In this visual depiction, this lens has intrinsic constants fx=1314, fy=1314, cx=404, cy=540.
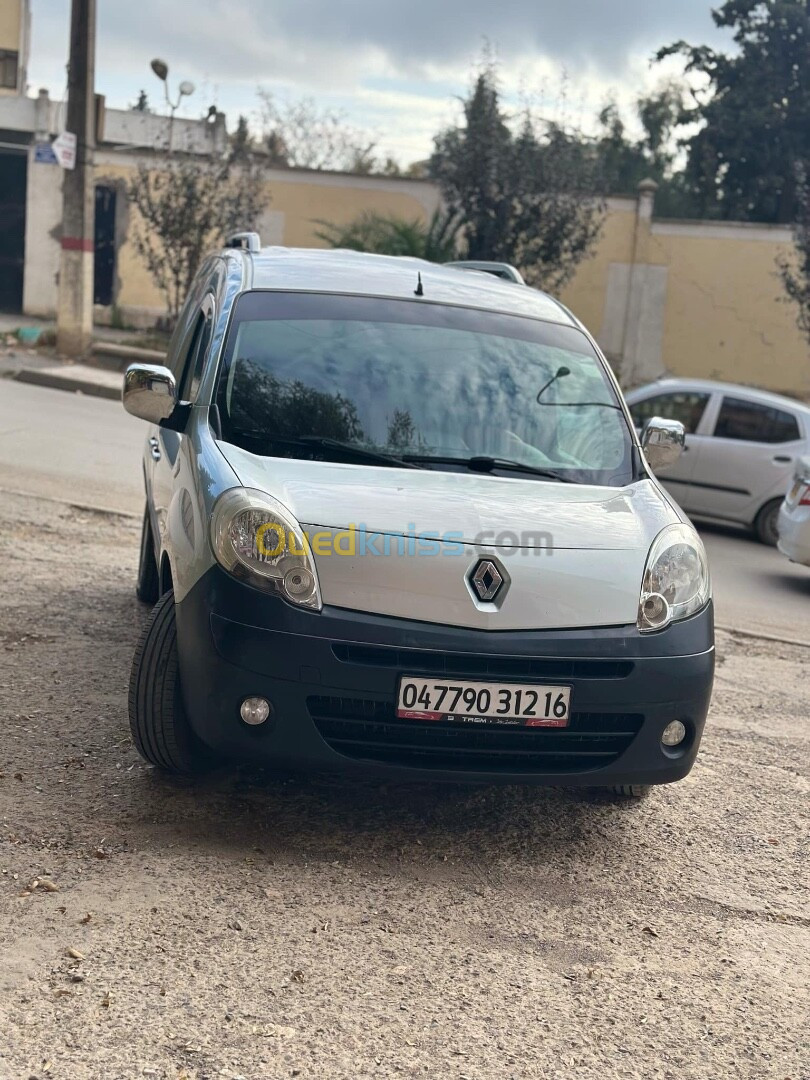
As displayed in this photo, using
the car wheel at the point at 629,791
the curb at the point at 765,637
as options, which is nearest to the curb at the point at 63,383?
the curb at the point at 765,637

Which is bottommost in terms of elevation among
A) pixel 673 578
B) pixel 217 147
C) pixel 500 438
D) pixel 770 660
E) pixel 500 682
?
pixel 770 660

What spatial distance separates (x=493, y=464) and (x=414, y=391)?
17.7 inches

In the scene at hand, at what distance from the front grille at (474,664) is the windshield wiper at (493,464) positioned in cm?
92

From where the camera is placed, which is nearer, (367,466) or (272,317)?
(367,466)

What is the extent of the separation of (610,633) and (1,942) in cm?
190

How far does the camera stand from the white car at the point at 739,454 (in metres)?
12.7

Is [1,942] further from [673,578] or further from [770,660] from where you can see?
[770,660]

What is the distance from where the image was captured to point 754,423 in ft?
42.3

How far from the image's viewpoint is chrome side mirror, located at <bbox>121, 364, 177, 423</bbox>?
4.79 m

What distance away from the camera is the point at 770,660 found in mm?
7453

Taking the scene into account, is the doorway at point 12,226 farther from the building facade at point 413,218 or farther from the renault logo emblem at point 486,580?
the renault logo emblem at point 486,580

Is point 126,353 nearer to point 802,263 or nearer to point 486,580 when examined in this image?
point 802,263

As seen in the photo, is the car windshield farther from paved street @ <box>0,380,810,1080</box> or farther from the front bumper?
Answer: paved street @ <box>0,380,810,1080</box>

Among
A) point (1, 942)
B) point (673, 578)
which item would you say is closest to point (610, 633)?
point (673, 578)
